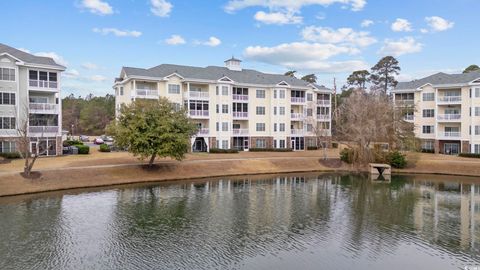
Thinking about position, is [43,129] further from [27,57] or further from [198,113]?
[198,113]

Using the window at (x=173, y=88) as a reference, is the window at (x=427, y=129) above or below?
below

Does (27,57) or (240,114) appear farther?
(240,114)

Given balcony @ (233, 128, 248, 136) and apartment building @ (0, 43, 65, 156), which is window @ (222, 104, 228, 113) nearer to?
balcony @ (233, 128, 248, 136)

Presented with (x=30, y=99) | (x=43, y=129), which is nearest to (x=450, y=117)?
(x=43, y=129)

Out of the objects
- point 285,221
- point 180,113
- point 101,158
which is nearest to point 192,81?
point 180,113

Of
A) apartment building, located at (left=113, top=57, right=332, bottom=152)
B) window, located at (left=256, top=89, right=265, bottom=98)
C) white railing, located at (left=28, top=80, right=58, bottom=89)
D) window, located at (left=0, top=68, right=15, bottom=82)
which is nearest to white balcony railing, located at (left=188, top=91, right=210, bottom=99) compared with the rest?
apartment building, located at (left=113, top=57, right=332, bottom=152)

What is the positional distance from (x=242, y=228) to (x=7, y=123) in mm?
35910

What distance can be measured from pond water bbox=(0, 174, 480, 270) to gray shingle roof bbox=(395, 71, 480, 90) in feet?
89.8

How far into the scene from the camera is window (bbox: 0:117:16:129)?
4667 centimetres

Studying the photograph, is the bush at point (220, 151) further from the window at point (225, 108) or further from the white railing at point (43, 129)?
the white railing at point (43, 129)

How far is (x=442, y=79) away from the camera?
64.0 m

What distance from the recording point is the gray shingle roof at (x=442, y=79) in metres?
61.2

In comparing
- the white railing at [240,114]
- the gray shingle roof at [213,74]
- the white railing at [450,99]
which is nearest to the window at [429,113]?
the white railing at [450,99]

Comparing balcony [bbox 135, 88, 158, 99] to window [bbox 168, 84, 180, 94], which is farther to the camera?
window [bbox 168, 84, 180, 94]
